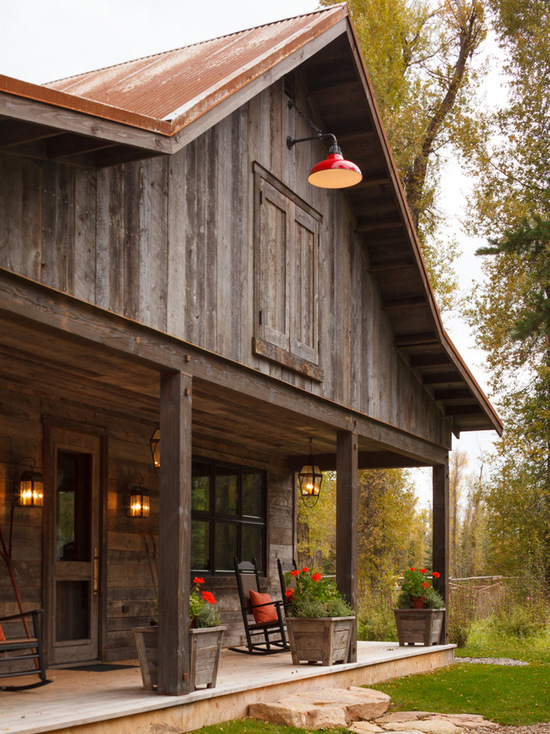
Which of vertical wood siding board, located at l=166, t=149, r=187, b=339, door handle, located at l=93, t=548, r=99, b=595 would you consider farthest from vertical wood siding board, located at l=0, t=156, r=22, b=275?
door handle, located at l=93, t=548, r=99, b=595

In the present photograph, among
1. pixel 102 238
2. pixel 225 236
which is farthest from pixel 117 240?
pixel 225 236

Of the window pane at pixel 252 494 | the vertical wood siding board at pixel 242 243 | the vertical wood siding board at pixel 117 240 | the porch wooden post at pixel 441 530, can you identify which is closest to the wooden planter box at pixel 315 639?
the vertical wood siding board at pixel 242 243

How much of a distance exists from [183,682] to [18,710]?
115cm

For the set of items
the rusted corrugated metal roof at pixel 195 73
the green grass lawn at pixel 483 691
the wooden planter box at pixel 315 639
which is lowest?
the green grass lawn at pixel 483 691

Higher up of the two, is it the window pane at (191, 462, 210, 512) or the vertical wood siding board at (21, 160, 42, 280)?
the vertical wood siding board at (21, 160, 42, 280)

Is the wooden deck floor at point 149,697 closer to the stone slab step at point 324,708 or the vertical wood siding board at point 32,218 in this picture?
the stone slab step at point 324,708

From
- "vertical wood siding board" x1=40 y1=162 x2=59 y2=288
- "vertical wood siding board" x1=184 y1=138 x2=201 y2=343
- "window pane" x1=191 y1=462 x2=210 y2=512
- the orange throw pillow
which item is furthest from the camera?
"window pane" x1=191 y1=462 x2=210 y2=512

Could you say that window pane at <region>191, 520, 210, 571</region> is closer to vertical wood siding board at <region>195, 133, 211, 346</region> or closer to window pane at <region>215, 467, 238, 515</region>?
window pane at <region>215, 467, 238, 515</region>

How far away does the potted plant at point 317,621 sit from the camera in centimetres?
874

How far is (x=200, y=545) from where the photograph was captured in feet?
35.9

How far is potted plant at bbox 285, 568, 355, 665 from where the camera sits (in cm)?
874

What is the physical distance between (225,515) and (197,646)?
498 centimetres

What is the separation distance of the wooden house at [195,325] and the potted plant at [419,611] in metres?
0.77

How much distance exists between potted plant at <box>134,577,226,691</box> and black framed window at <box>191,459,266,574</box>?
12.7 ft
